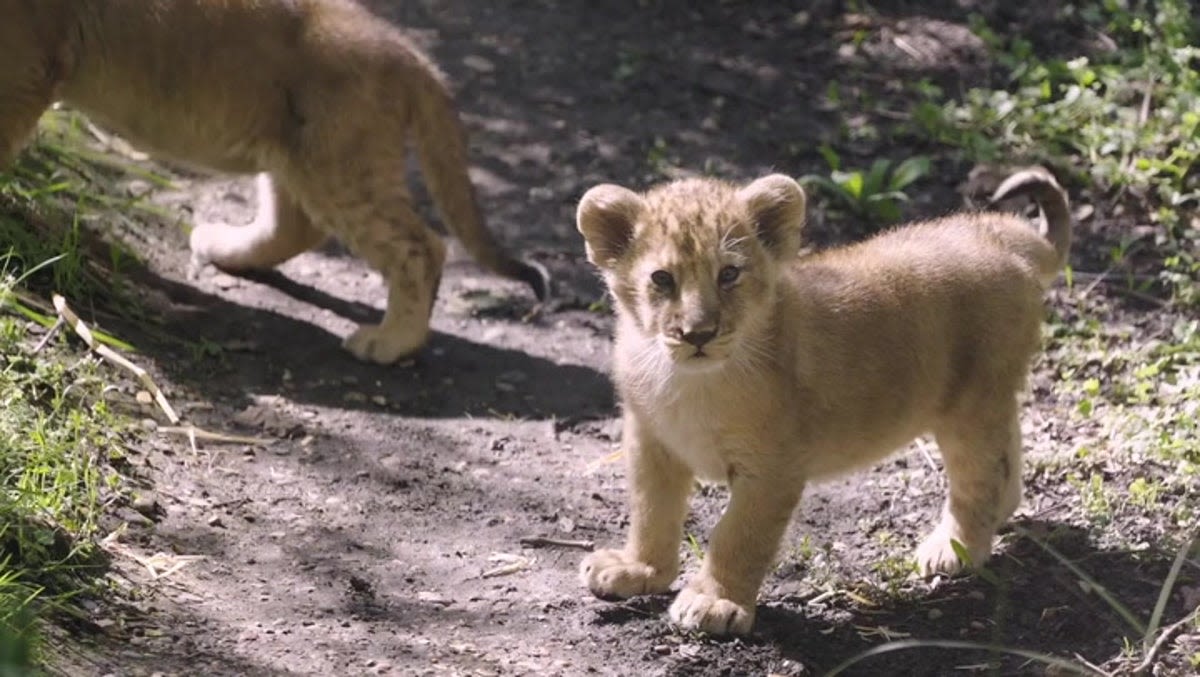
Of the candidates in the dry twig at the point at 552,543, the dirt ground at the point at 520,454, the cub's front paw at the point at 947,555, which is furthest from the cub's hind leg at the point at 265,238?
the cub's front paw at the point at 947,555

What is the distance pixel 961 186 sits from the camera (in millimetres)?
9750

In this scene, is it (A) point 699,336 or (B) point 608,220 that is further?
(B) point 608,220

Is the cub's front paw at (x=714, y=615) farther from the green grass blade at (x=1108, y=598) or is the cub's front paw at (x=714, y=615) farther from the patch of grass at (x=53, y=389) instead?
the patch of grass at (x=53, y=389)

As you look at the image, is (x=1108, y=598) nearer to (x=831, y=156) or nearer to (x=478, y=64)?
(x=831, y=156)

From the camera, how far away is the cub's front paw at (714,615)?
555cm

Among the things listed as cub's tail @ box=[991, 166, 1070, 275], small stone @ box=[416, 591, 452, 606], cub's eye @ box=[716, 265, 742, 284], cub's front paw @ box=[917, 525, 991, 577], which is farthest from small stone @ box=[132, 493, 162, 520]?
cub's tail @ box=[991, 166, 1070, 275]

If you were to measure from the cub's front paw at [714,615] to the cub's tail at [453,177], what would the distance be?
3141 millimetres

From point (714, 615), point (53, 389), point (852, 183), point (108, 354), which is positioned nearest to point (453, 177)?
A: point (108, 354)

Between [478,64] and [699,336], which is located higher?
[699,336]

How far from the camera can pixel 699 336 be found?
529 centimetres

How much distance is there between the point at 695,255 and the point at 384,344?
131 inches

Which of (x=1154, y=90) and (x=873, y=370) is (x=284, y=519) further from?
(x=1154, y=90)

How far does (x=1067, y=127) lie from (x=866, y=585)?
4.70 m

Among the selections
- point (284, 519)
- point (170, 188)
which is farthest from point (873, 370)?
point (170, 188)
